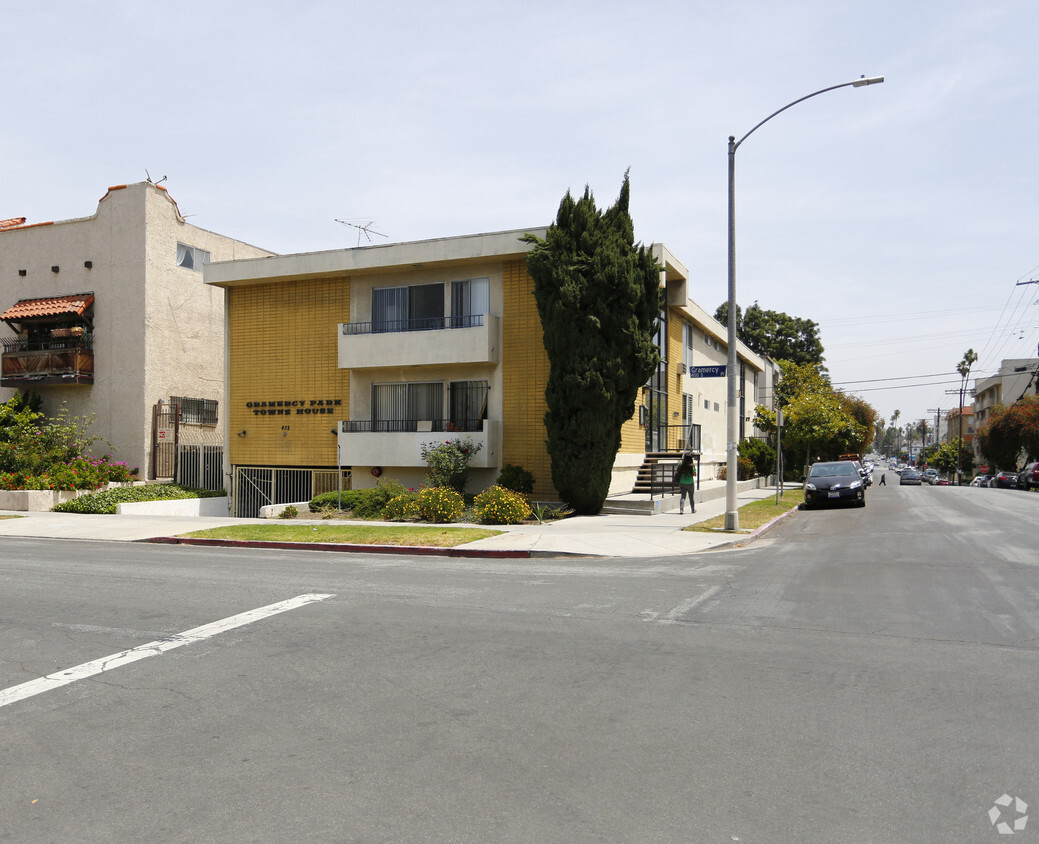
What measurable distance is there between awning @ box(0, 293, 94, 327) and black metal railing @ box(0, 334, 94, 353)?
72 cm

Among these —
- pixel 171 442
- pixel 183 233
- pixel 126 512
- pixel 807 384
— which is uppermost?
pixel 183 233

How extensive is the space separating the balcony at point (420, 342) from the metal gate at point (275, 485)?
368cm

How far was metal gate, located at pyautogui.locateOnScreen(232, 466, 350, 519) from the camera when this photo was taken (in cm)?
2553

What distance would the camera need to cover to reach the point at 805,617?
27.5 feet

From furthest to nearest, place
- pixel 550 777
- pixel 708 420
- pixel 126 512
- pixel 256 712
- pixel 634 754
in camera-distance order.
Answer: pixel 708 420 → pixel 126 512 → pixel 256 712 → pixel 634 754 → pixel 550 777

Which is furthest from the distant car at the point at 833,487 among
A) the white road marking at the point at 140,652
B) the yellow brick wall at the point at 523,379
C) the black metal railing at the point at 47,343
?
the black metal railing at the point at 47,343

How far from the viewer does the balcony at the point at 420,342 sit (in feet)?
75.7

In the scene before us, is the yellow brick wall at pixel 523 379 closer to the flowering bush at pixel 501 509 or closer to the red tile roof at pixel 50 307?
the flowering bush at pixel 501 509

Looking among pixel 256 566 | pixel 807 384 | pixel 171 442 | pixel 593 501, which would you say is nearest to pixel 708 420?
pixel 807 384

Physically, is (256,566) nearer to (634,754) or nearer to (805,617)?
(805,617)

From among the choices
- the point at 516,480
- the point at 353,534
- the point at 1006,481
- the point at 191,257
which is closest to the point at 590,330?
the point at 516,480

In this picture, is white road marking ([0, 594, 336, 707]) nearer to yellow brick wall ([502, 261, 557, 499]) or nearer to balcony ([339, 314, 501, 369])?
yellow brick wall ([502, 261, 557, 499])

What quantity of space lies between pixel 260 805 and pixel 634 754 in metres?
2.05

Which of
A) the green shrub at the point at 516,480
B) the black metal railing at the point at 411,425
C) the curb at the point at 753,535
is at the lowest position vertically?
the curb at the point at 753,535
